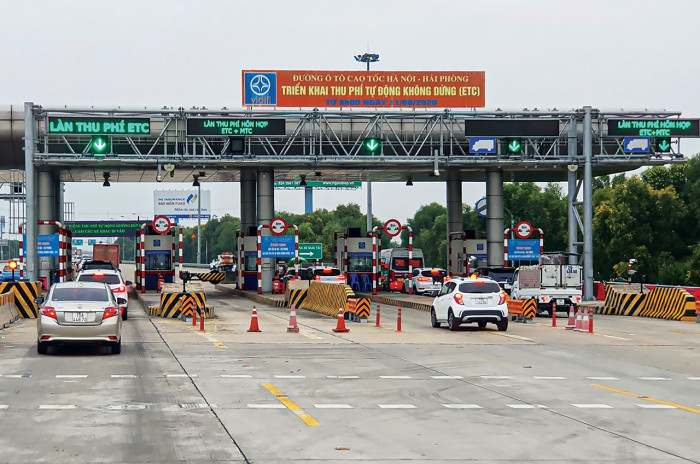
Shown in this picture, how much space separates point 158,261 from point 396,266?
14687 mm

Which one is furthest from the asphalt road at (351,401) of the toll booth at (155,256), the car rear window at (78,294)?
the toll booth at (155,256)

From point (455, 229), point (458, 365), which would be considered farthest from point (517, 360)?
point (455, 229)

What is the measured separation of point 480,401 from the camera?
1402 centimetres

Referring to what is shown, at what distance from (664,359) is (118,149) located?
36.9 metres

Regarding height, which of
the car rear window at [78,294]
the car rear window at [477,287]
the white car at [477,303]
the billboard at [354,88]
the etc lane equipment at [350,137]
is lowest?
the white car at [477,303]

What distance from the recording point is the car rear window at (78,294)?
20.6 meters

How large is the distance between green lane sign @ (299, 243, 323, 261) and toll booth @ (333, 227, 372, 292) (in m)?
63.6

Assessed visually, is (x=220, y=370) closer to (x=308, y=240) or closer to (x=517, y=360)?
(x=517, y=360)

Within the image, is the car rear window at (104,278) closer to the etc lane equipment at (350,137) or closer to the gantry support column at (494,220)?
the etc lane equipment at (350,137)

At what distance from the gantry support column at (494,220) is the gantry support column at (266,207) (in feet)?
37.4

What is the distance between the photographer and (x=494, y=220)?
53.2 meters

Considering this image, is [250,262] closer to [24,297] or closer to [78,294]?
[24,297]

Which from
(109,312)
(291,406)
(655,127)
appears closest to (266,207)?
(655,127)

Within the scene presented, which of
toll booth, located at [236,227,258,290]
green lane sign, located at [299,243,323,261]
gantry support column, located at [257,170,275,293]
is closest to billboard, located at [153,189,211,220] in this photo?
green lane sign, located at [299,243,323,261]
